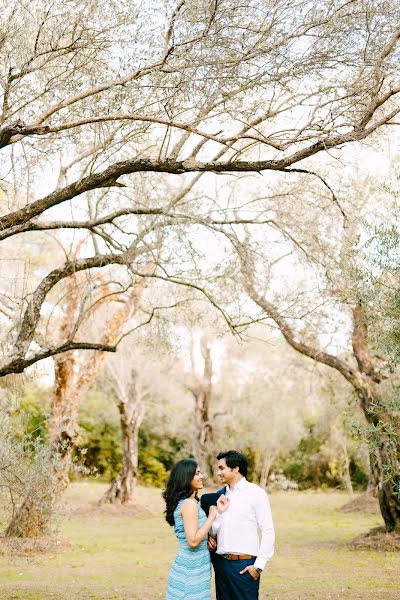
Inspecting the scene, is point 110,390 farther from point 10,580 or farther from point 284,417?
point 10,580

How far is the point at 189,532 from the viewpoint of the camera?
5.28 metres

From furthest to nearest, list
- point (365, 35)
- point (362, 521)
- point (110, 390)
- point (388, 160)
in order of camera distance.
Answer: point (110, 390), point (362, 521), point (388, 160), point (365, 35)

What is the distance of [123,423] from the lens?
82.4ft

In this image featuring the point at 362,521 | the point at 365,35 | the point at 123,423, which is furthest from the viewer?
the point at 123,423

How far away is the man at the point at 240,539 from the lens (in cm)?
546

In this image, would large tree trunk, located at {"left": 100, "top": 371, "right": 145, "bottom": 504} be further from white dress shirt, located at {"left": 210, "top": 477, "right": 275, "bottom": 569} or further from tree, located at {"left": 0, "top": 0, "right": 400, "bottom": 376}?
white dress shirt, located at {"left": 210, "top": 477, "right": 275, "bottom": 569}

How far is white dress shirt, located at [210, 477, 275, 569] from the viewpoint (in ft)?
17.8

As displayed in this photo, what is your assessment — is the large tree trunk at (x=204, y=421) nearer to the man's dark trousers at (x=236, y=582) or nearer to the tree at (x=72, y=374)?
the tree at (x=72, y=374)

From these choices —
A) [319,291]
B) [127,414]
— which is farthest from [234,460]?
[127,414]

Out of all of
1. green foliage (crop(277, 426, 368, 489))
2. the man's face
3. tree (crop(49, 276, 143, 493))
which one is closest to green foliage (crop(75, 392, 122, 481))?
green foliage (crop(277, 426, 368, 489))

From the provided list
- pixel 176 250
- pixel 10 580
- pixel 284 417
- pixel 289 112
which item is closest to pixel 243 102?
pixel 289 112

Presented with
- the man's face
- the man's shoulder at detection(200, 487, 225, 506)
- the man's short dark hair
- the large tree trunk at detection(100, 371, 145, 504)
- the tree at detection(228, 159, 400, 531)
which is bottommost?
the man's shoulder at detection(200, 487, 225, 506)

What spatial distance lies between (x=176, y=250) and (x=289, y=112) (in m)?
2.73

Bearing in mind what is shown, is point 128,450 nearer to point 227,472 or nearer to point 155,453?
point 155,453
